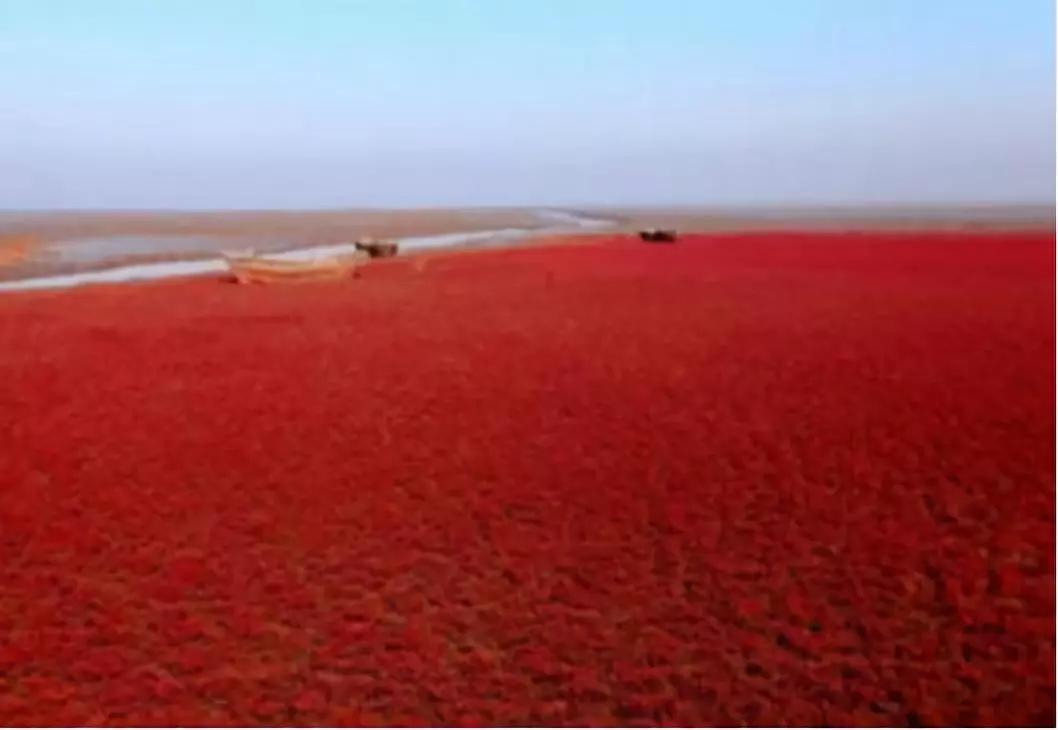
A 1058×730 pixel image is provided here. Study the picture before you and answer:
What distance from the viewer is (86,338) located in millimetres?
14047

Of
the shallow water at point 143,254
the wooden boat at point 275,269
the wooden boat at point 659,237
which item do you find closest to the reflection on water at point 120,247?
the shallow water at point 143,254

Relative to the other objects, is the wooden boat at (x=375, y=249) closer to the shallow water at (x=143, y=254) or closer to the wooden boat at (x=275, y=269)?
the shallow water at (x=143, y=254)

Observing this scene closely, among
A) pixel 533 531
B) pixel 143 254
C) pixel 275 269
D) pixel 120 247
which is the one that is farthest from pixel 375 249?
pixel 533 531

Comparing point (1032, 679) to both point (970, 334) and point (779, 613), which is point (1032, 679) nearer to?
point (779, 613)

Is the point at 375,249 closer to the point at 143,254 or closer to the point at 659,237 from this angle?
the point at 143,254

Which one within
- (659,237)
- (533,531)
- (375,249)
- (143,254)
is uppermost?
(659,237)

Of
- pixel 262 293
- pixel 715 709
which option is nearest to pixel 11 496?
pixel 715 709

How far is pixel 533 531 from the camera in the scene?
21.7 feet

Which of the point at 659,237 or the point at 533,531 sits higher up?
the point at 659,237

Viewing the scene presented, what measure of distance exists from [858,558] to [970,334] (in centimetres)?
788

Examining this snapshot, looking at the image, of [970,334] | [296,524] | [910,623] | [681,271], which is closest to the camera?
[910,623]

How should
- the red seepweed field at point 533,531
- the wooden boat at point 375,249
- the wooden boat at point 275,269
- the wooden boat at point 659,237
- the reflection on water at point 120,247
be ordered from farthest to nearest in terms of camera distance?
1. the wooden boat at point 659,237
2. the reflection on water at point 120,247
3. the wooden boat at point 375,249
4. the wooden boat at point 275,269
5. the red seepweed field at point 533,531

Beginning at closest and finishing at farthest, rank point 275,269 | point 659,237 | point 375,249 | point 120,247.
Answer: point 275,269 → point 375,249 → point 659,237 → point 120,247

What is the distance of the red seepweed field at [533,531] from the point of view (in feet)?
16.1
